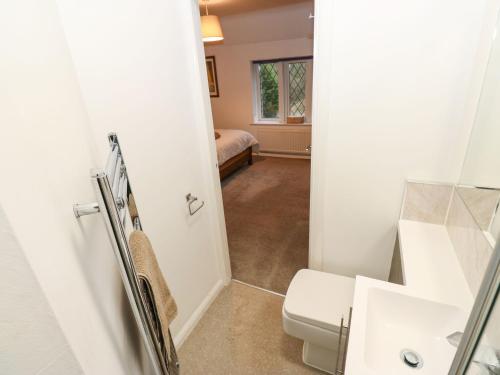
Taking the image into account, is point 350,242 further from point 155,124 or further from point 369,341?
point 155,124

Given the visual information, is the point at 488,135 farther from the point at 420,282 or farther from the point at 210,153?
the point at 210,153

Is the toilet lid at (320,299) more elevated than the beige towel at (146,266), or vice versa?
the beige towel at (146,266)

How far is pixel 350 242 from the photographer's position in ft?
5.49

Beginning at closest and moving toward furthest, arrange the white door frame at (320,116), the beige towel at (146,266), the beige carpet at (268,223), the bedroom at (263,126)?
the beige towel at (146,266), the white door frame at (320,116), the beige carpet at (268,223), the bedroom at (263,126)

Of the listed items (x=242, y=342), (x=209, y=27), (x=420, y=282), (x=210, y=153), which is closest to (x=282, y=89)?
(x=209, y=27)

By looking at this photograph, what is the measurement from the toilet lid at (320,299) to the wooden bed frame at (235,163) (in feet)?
9.14

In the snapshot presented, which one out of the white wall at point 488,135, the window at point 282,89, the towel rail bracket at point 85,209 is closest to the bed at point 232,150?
the window at point 282,89

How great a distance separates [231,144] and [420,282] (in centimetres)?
353

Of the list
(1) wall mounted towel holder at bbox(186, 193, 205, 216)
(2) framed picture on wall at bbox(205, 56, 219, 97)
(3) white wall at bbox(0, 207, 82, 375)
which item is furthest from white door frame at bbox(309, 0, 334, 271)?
(2) framed picture on wall at bbox(205, 56, 219, 97)

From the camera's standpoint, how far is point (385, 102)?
1.30 meters

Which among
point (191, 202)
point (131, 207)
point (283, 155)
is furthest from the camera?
point (283, 155)

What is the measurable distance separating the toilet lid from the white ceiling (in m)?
3.37

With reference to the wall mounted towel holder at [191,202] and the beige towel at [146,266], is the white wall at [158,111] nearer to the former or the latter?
the wall mounted towel holder at [191,202]

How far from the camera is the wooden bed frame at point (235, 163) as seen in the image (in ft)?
13.9
